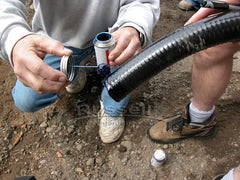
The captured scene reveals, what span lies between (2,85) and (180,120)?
1.68 meters

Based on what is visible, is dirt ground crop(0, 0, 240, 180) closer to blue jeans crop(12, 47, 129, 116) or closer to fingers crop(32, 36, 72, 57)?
blue jeans crop(12, 47, 129, 116)

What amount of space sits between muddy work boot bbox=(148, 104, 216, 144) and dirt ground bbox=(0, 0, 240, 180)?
56 millimetres

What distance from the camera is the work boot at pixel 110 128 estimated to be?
1508 millimetres

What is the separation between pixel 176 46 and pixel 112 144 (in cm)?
97

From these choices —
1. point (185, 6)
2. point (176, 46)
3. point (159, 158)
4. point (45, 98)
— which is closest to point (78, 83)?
point (45, 98)

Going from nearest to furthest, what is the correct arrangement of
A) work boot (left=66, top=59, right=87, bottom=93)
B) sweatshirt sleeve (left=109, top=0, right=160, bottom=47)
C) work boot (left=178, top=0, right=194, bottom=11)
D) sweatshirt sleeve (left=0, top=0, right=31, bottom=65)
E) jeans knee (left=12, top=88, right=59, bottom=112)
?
sweatshirt sleeve (left=0, top=0, right=31, bottom=65), sweatshirt sleeve (left=109, top=0, right=160, bottom=47), jeans knee (left=12, top=88, right=59, bottom=112), work boot (left=66, top=59, right=87, bottom=93), work boot (left=178, top=0, right=194, bottom=11)

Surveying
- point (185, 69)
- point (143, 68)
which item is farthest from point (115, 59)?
point (185, 69)

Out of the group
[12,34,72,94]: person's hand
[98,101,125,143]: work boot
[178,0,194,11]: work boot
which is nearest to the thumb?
[12,34,72,94]: person's hand

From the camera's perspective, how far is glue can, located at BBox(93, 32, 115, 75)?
0.95 metres

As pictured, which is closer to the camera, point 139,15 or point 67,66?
point 67,66

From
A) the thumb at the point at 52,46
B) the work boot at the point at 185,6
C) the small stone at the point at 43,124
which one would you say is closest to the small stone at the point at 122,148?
the small stone at the point at 43,124

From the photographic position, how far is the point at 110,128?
1506 mm

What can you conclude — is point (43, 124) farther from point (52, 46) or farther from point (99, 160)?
point (52, 46)

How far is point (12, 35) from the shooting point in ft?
3.25
